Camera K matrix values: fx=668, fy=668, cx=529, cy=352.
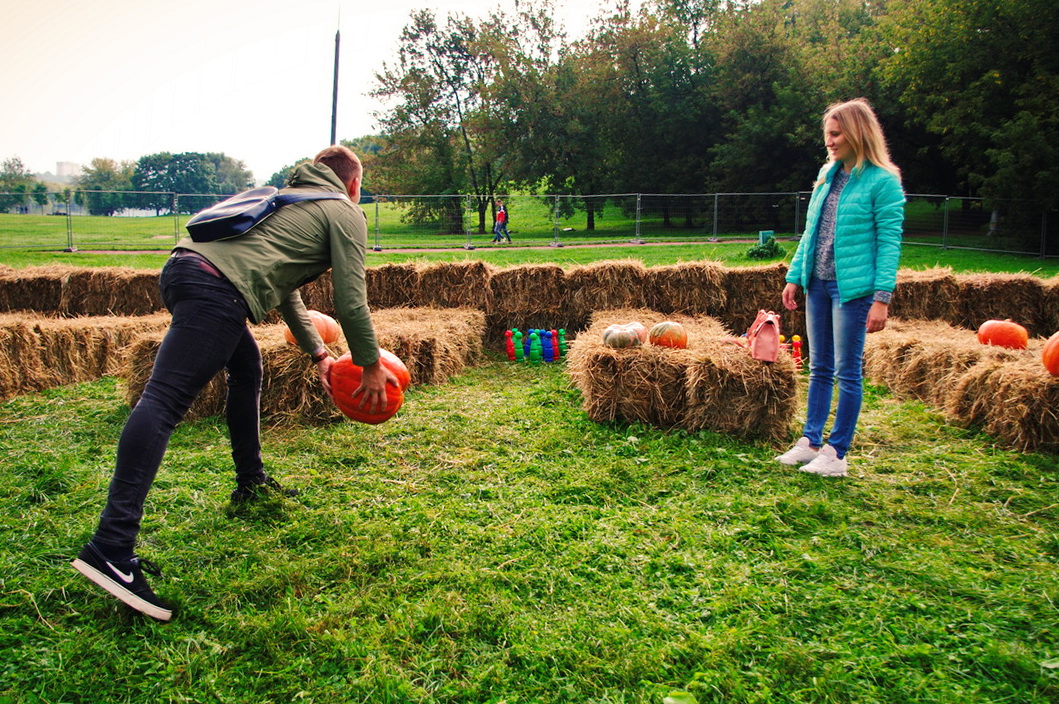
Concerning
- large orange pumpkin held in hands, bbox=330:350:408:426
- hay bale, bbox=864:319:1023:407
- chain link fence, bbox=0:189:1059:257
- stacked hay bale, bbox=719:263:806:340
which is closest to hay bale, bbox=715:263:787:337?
stacked hay bale, bbox=719:263:806:340

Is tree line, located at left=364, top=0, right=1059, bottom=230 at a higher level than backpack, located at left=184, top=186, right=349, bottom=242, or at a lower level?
higher

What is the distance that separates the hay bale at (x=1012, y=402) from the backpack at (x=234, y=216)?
476cm

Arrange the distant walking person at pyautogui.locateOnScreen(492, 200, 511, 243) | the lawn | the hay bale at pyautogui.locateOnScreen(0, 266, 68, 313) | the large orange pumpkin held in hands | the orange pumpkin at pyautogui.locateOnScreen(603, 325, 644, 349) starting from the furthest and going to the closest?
1. the distant walking person at pyautogui.locateOnScreen(492, 200, 511, 243)
2. the hay bale at pyautogui.locateOnScreen(0, 266, 68, 313)
3. the orange pumpkin at pyautogui.locateOnScreen(603, 325, 644, 349)
4. the large orange pumpkin held in hands
5. the lawn

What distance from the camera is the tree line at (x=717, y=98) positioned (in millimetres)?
20594

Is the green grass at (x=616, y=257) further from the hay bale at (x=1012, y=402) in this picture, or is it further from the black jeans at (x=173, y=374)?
the black jeans at (x=173, y=374)

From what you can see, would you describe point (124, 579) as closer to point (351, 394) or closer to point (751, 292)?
point (351, 394)

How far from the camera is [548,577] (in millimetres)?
2875

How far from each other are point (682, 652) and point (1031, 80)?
78.8 ft

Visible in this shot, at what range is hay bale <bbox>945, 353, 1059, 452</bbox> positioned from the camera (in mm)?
4543

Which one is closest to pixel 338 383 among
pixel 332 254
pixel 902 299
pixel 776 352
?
pixel 332 254

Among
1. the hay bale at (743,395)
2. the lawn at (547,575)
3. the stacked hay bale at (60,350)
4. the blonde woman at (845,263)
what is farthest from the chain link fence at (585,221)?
the blonde woman at (845,263)

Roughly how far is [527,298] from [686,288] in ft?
6.85

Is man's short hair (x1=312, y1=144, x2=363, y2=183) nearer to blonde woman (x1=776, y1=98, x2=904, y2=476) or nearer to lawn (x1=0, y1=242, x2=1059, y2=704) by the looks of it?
lawn (x1=0, y1=242, x2=1059, y2=704)

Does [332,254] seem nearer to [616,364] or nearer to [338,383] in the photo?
[338,383]
